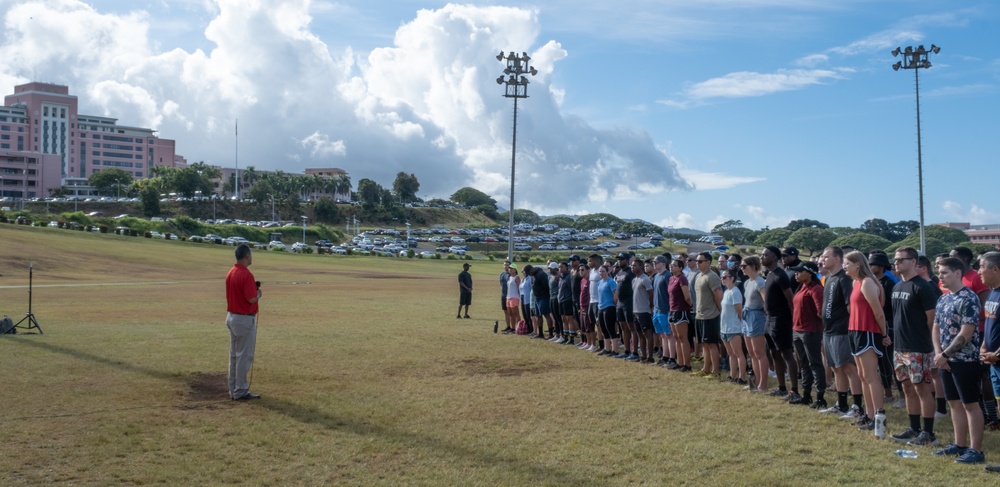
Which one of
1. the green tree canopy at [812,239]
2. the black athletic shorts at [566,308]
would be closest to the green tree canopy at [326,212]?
the green tree canopy at [812,239]

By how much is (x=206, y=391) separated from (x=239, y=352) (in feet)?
3.50

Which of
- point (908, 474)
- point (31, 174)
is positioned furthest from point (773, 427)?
point (31, 174)

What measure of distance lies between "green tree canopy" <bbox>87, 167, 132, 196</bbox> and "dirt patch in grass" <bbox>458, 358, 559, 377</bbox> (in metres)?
156

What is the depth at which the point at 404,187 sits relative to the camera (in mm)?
193500

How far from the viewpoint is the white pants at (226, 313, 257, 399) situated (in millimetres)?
11195

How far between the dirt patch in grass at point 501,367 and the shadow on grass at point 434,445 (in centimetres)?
390

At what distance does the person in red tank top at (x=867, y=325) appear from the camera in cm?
914

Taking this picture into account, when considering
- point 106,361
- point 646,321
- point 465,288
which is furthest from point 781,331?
point 465,288

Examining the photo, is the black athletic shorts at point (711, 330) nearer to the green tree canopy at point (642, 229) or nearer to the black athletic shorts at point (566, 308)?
the black athletic shorts at point (566, 308)

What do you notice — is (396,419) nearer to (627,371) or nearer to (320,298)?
(627,371)

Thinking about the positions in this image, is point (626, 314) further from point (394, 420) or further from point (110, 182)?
point (110, 182)

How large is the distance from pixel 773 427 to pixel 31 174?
174579mm

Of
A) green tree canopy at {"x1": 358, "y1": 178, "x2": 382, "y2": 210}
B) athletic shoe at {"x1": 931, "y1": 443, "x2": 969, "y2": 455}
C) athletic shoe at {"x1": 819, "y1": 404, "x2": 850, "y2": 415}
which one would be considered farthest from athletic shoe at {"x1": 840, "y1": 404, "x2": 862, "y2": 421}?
green tree canopy at {"x1": 358, "y1": 178, "x2": 382, "y2": 210}

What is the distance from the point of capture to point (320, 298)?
111 ft
